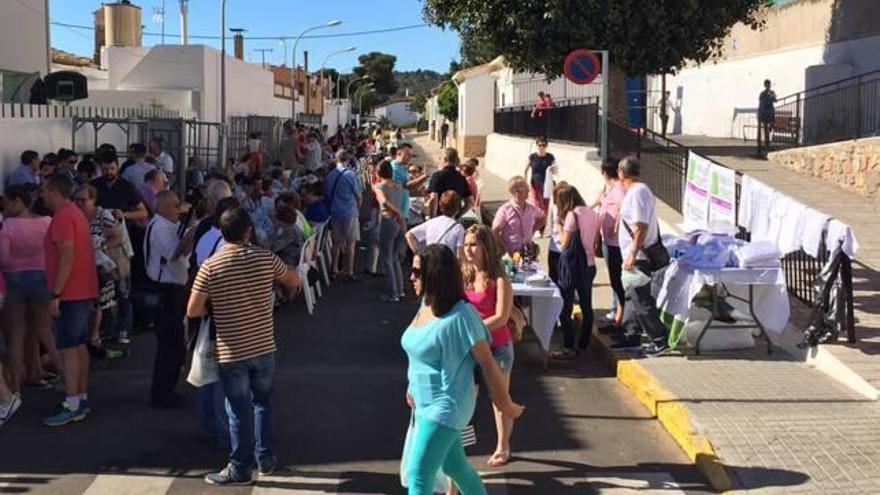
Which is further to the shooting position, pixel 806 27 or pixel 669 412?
pixel 806 27

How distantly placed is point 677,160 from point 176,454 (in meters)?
10.7

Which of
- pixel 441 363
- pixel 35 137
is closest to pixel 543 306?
pixel 441 363

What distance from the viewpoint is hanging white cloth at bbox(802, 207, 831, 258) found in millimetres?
7953

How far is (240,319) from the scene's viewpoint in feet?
17.6

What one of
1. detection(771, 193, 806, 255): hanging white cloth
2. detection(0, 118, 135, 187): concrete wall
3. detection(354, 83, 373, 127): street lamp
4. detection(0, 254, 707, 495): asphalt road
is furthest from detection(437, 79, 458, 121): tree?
detection(354, 83, 373, 127): street lamp

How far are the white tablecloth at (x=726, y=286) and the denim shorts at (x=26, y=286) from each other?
5.10m

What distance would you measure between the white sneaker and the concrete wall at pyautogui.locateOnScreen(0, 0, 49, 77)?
1837 centimetres

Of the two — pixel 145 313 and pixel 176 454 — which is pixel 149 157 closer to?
pixel 145 313

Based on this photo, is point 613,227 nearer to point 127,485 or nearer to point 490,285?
point 490,285

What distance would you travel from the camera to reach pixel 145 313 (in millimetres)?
7262

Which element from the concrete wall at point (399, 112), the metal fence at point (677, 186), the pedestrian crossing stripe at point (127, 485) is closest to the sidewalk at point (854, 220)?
the metal fence at point (677, 186)

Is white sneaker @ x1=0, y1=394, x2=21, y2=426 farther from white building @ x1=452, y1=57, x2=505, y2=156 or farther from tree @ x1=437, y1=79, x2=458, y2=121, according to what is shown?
tree @ x1=437, y1=79, x2=458, y2=121

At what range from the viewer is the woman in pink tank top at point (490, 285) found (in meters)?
5.32

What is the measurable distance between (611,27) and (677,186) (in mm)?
5780
